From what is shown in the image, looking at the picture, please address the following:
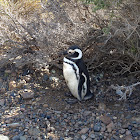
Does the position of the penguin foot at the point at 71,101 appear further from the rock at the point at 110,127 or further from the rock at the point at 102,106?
the rock at the point at 110,127

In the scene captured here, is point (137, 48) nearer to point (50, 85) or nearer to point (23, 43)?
point (50, 85)

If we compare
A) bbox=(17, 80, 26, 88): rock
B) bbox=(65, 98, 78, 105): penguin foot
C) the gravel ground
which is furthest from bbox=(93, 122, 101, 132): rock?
bbox=(17, 80, 26, 88): rock

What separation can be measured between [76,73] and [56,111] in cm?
47

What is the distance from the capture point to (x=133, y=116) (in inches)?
90.8

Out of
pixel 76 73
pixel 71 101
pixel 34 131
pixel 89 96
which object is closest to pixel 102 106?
pixel 89 96

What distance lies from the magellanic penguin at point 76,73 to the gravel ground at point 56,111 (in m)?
0.12

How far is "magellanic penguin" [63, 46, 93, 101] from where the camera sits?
2.48m

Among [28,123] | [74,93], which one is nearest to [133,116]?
[74,93]

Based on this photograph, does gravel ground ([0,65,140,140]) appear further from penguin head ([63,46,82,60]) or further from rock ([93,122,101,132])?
penguin head ([63,46,82,60])

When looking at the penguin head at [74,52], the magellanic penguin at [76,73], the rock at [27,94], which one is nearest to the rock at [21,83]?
the rock at [27,94]

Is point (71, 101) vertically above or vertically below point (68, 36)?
below

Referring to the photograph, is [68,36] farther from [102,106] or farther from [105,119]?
[105,119]

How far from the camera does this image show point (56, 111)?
2430 millimetres

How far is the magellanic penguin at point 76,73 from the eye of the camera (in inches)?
97.5
